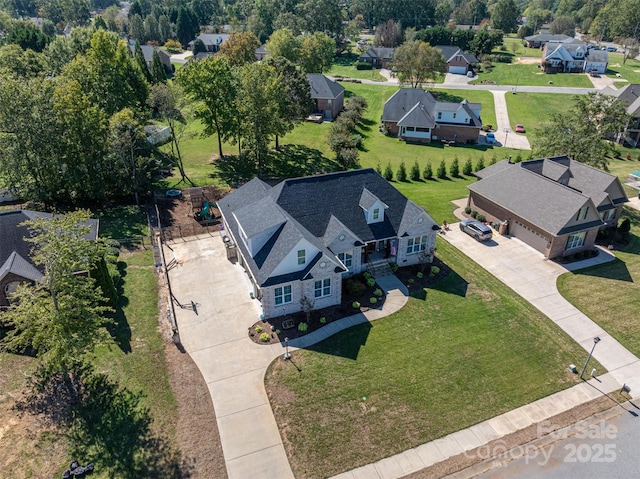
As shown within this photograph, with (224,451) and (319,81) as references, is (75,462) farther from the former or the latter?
(319,81)

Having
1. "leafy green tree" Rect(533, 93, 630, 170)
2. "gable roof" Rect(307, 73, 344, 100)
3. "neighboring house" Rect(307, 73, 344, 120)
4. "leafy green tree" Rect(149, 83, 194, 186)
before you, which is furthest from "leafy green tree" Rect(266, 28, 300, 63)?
"leafy green tree" Rect(533, 93, 630, 170)

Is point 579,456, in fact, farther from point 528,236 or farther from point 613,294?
point 528,236

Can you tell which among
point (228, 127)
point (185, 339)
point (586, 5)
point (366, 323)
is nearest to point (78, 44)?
point (228, 127)

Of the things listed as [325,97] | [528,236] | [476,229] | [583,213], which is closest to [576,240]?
[583,213]

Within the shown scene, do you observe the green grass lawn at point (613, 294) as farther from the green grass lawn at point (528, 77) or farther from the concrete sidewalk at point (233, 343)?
the green grass lawn at point (528, 77)

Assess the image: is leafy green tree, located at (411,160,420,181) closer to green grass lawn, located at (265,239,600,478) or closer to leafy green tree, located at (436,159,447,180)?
leafy green tree, located at (436,159,447,180)

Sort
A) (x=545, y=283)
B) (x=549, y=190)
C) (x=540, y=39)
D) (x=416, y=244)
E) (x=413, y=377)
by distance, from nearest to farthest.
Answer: (x=413, y=377) → (x=545, y=283) → (x=416, y=244) → (x=549, y=190) → (x=540, y=39)
